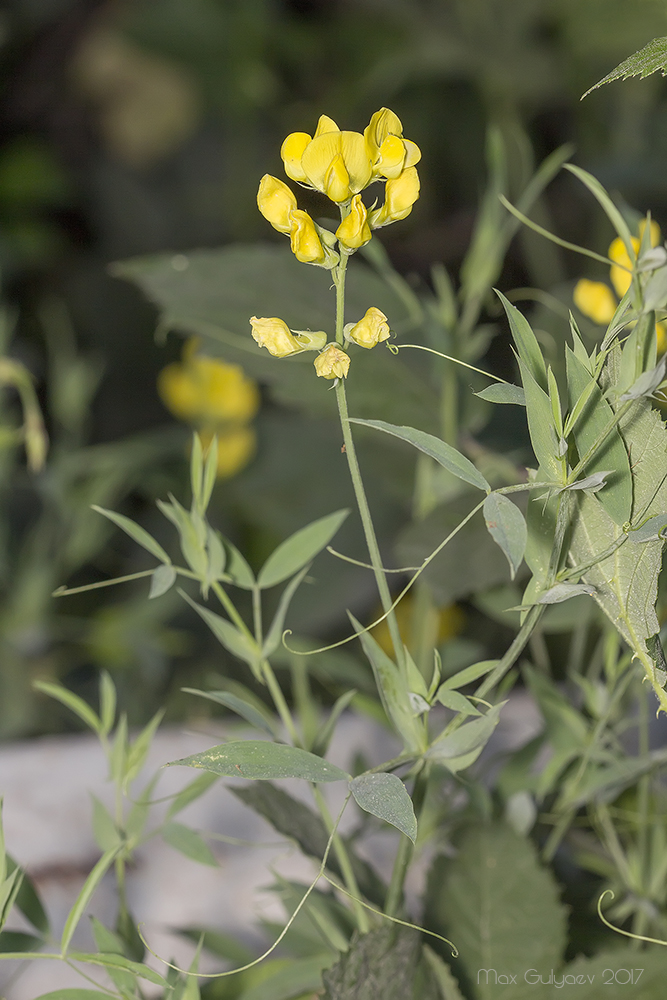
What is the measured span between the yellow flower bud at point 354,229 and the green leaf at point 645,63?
47 millimetres

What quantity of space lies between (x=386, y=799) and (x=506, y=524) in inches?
2.1

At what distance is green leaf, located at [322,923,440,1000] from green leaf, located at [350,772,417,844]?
6cm

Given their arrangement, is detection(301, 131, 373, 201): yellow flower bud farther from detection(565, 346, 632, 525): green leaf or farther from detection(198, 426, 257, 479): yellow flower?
detection(198, 426, 257, 479): yellow flower

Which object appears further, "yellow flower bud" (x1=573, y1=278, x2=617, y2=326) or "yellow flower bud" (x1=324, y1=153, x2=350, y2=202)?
"yellow flower bud" (x1=573, y1=278, x2=617, y2=326)

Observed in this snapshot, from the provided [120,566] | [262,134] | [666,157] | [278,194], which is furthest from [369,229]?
[262,134]

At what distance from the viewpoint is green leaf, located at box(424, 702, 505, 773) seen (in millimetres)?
171

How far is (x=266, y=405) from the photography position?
2.86ft

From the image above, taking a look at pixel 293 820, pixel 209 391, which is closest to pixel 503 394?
pixel 293 820

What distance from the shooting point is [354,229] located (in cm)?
15

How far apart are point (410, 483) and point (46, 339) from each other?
0.56 m

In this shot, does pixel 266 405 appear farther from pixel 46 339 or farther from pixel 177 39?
pixel 177 39

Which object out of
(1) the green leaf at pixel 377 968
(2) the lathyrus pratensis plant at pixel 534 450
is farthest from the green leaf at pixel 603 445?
(1) the green leaf at pixel 377 968

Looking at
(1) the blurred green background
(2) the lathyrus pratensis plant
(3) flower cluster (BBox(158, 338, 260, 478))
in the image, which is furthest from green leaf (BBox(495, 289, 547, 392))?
(3) flower cluster (BBox(158, 338, 260, 478))

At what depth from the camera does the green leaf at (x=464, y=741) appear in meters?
0.17
